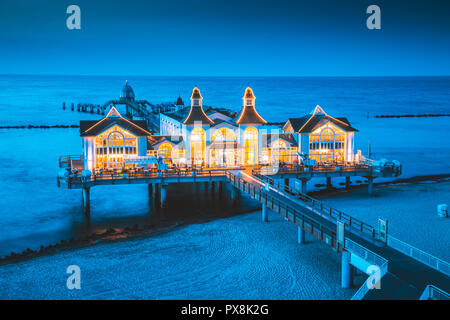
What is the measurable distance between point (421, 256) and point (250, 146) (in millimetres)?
21212

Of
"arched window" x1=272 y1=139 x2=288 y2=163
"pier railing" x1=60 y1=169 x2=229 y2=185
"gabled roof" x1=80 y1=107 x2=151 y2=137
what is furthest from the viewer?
"arched window" x1=272 y1=139 x2=288 y2=163

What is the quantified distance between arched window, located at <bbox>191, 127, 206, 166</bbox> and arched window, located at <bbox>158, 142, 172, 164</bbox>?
189 centimetres

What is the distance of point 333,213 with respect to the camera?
28.7 meters

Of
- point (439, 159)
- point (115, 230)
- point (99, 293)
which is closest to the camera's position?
point (99, 293)

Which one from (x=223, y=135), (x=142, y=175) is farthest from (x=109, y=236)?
(x=223, y=135)

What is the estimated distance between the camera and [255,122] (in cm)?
4150

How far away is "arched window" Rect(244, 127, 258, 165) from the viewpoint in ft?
136

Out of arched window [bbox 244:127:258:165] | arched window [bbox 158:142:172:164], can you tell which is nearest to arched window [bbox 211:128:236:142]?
arched window [bbox 244:127:258:165]

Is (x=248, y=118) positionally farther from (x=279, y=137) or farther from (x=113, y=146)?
(x=113, y=146)

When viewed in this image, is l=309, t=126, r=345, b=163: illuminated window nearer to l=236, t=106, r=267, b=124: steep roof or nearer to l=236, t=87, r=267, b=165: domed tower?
l=236, t=87, r=267, b=165: domed tower

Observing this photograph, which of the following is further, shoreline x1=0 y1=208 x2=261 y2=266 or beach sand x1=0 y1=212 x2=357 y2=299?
shoreline x1=0 y1=208 x2=261 y2=266
